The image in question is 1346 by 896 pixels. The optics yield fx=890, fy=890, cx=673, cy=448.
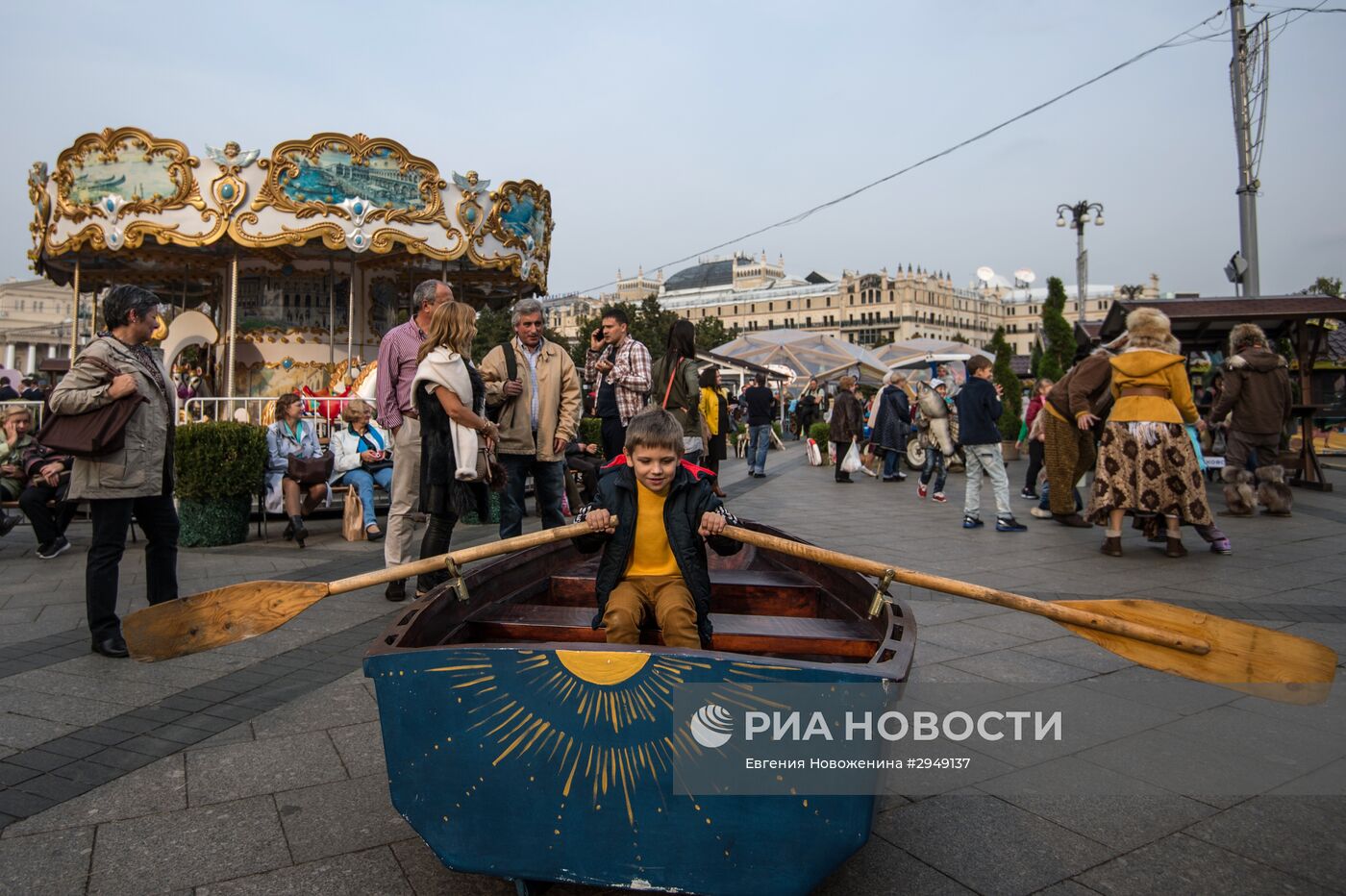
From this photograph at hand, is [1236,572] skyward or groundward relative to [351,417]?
groundward

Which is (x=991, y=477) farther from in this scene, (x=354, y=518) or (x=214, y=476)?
(x=214, y=476)

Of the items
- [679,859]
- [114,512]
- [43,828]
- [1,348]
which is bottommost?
[43,828]

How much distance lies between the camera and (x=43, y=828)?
2693mm

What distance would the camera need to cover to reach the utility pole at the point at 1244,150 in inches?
520

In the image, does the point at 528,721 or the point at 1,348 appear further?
the point at 1,348

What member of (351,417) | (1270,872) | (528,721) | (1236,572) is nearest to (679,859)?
(528,721)

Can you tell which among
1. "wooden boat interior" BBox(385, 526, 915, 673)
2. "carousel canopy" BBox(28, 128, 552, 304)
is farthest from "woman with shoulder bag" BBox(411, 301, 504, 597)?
"carousel canopy" BBox(28, 128, 552, 304)

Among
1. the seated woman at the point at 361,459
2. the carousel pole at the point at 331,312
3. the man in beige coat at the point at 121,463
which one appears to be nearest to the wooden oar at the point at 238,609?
the man in beige coat at the point at 121,463

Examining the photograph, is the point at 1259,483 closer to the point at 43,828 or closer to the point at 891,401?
the point at 891,401

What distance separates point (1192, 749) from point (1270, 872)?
2.95 ft

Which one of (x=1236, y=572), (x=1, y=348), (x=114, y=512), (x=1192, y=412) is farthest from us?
(x=1, y=348)

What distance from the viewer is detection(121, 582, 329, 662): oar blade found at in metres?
2.99

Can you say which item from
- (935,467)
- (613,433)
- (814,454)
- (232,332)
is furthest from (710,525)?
(814,454)

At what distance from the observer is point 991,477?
355 inches
